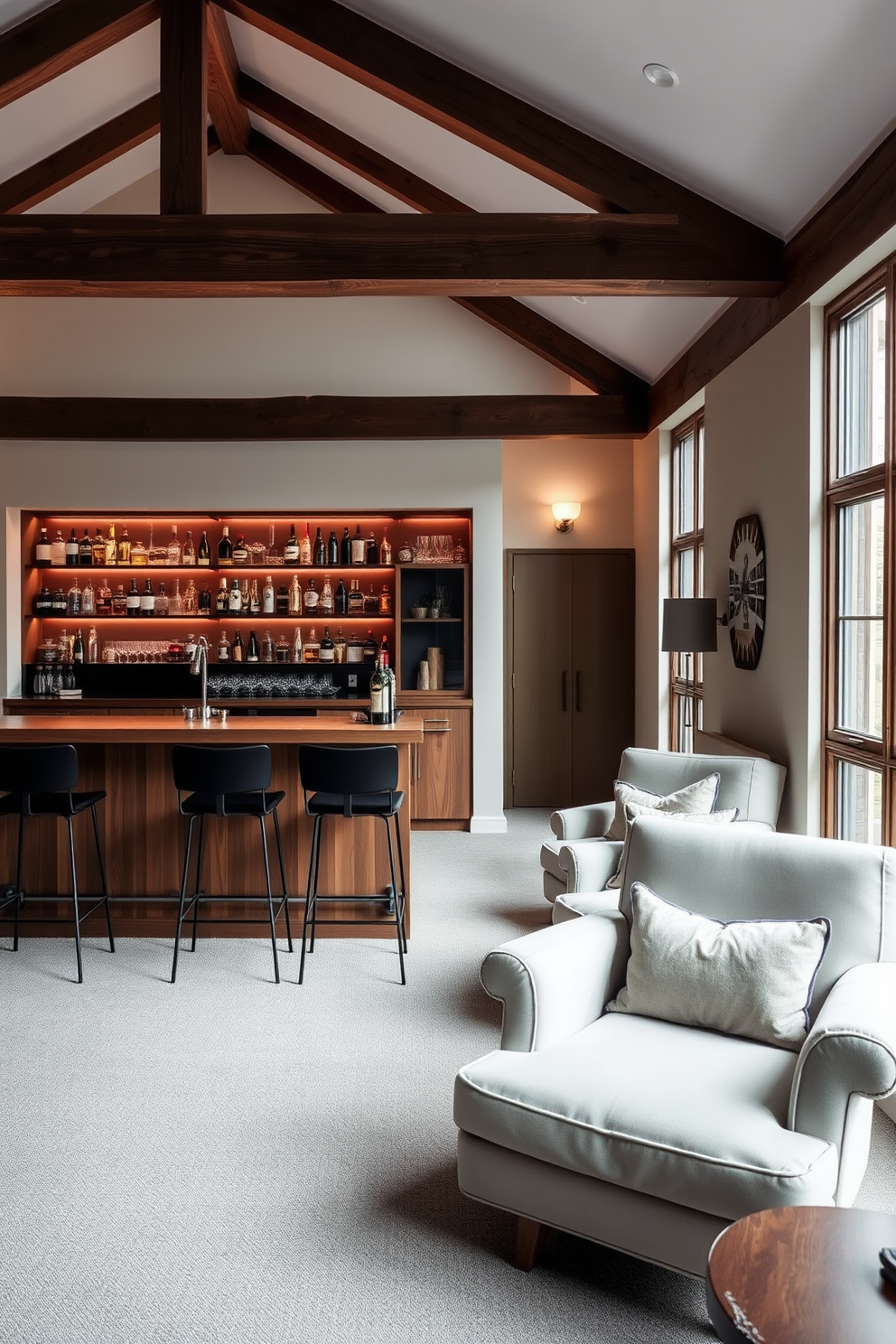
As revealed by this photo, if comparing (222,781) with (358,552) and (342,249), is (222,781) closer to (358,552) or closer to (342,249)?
(342,249)

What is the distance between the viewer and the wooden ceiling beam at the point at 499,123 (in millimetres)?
4199

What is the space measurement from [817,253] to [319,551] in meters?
4.45

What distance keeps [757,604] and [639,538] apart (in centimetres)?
319

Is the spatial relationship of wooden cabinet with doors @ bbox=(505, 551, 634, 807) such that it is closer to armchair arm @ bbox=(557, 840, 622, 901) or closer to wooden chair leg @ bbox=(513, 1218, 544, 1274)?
armchair arm @ bbox=(557, 840, 622, 901)

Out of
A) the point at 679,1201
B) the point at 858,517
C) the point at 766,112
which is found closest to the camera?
the point at 679,1201

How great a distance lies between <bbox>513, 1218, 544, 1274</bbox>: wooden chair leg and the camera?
7.34ft

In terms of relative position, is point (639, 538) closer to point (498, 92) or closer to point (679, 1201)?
point (498, 92)

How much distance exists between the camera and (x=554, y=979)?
246 cm

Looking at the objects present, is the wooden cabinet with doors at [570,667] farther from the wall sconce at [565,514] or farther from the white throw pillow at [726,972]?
the white throw pillow at [726,972]

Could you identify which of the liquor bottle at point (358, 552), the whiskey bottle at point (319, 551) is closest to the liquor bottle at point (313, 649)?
the whiskey bottle at point (319, 551)

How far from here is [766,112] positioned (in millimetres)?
3512

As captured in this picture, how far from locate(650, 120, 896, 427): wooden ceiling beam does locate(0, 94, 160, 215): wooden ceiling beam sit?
→ 3.68m

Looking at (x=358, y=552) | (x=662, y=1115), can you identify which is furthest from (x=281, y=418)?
(x=662, y=1115)

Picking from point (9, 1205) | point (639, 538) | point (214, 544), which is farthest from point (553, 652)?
point (9, 1205)
